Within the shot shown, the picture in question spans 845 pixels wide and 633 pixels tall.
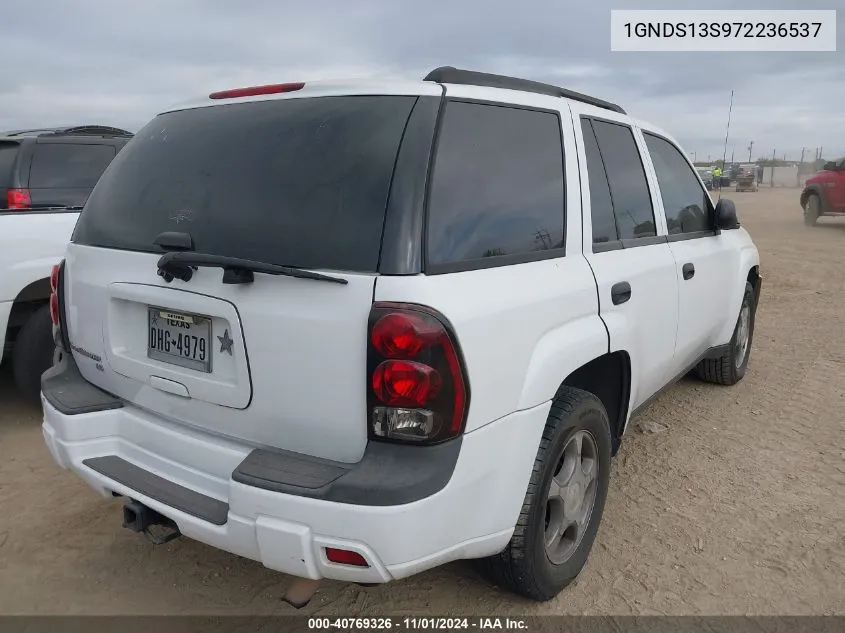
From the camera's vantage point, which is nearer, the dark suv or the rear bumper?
the rear bumper

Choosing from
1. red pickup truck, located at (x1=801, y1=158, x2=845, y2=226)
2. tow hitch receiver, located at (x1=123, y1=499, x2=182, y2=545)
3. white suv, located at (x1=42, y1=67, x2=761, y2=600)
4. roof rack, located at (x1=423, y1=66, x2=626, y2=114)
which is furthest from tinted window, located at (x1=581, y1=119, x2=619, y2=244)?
red pickup truck, located at (x1=801, y1=158, x2=845, y2=226)

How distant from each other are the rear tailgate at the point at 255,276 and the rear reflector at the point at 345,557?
0.25 metres

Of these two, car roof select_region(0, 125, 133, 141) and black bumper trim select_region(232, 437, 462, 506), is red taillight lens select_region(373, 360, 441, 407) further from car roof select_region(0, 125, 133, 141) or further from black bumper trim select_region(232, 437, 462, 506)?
car roof select_region(0, 125, 133, 141)

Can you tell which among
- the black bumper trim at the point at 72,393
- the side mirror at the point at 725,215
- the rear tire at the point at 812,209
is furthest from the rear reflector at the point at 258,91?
the rear tire at the point at 812,209

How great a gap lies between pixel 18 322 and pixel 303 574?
320 centimetres

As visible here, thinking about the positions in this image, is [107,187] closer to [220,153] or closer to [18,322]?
[220,153]

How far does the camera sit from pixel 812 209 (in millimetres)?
17531

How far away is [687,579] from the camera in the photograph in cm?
271

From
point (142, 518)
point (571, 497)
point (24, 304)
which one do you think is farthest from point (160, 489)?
point (24, 304)

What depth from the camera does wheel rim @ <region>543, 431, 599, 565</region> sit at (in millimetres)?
2537

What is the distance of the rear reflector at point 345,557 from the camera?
184 cm

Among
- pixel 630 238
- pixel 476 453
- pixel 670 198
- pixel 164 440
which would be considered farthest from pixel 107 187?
pixel 670 198

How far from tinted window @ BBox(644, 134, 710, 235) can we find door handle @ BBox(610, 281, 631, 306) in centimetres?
92

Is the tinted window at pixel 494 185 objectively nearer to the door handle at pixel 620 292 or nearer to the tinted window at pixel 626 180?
the door handle at pixel 620 292
